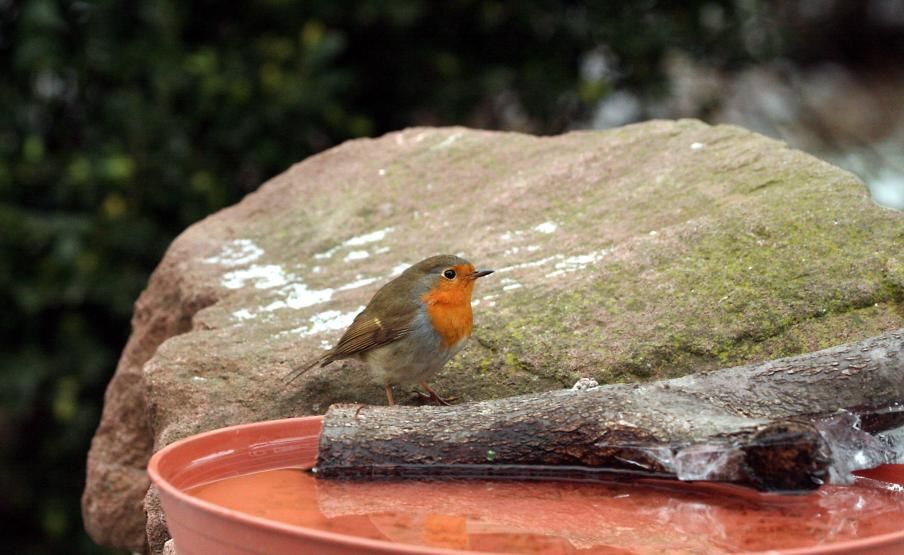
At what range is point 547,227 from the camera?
3.98 meters

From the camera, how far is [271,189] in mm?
4836

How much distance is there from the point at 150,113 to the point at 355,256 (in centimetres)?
172

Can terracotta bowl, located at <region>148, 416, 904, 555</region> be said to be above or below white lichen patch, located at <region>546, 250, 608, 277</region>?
above

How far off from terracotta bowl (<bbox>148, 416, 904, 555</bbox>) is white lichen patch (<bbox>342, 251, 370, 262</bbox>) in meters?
1.40

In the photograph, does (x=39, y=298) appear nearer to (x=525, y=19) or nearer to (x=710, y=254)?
(x=525, y=19)

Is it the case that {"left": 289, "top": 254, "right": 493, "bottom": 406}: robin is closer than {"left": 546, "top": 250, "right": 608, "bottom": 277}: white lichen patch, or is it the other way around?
{"left": 289, "top": 254, "right": 493, "bottom": 406}: robin

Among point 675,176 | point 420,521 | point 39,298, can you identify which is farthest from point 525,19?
point 420,521

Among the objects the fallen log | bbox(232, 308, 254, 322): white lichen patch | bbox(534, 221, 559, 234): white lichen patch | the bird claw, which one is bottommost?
the bird claw

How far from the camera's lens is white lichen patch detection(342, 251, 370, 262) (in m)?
4.16

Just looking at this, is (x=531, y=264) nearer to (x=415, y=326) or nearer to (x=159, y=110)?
(x=415, y=326)

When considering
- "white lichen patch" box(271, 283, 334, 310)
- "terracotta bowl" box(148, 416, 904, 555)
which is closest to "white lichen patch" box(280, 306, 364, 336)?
"white lichen patch" box(271, 283, 334, 310)

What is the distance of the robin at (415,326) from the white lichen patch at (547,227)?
0.52m

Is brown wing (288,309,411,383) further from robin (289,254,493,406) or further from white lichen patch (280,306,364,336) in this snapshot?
white lichen patch (280,306,364,336)

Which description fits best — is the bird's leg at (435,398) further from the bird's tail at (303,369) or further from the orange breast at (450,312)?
the bird's tail at (303,369)
